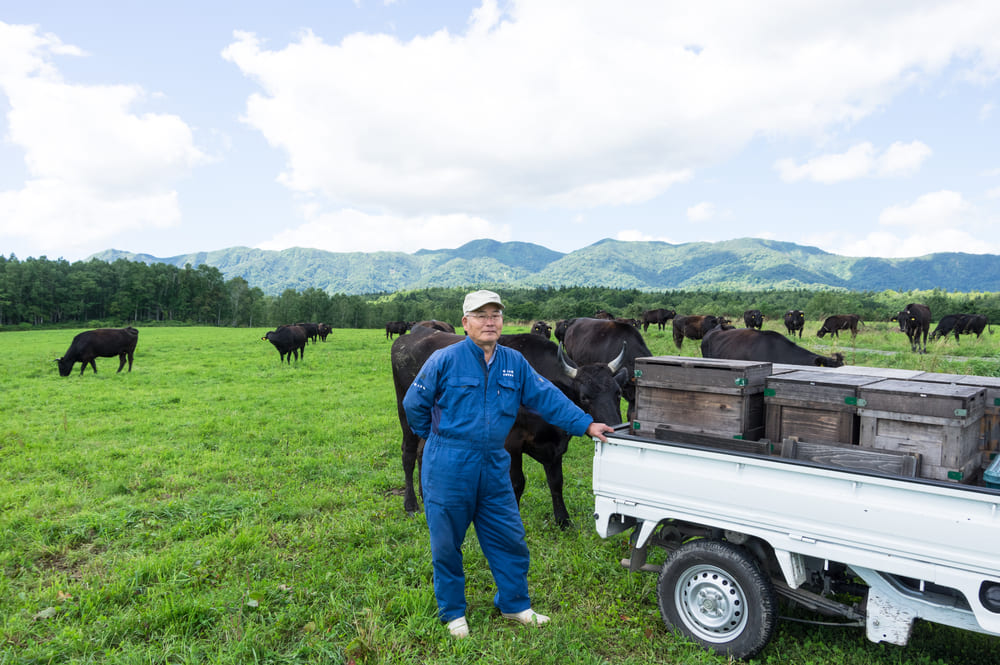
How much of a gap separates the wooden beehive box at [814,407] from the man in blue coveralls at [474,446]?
52.4 inches

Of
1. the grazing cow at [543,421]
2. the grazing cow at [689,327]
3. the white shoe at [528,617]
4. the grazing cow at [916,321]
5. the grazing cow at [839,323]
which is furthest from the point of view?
the grazing cow at [839,323]

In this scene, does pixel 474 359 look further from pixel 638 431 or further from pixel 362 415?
pixel 362 415

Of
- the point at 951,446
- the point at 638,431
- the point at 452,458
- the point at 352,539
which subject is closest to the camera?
the point at 951,446

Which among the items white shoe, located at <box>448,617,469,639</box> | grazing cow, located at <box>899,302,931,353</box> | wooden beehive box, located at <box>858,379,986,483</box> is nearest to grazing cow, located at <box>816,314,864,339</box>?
grazing cow, located at <box>899,302,931,353</box>

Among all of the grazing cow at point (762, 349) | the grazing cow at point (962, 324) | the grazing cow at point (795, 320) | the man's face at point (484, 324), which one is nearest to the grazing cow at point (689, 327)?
the grazing cow at point (795, 320)

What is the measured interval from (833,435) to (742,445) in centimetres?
60

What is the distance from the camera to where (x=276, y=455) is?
342 inches

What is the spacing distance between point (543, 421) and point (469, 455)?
2.36m

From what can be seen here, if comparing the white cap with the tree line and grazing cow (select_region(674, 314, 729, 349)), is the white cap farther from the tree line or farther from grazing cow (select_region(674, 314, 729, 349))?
the tree line

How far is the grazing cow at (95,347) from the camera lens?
1846cm

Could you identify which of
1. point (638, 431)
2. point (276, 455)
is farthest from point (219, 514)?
point (638, 431)

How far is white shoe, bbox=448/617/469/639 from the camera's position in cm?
384

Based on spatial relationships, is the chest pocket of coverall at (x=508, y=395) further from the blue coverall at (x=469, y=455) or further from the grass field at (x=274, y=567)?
the grass field at (x=274, y=567)

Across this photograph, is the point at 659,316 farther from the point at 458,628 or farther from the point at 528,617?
the point at 458,628
